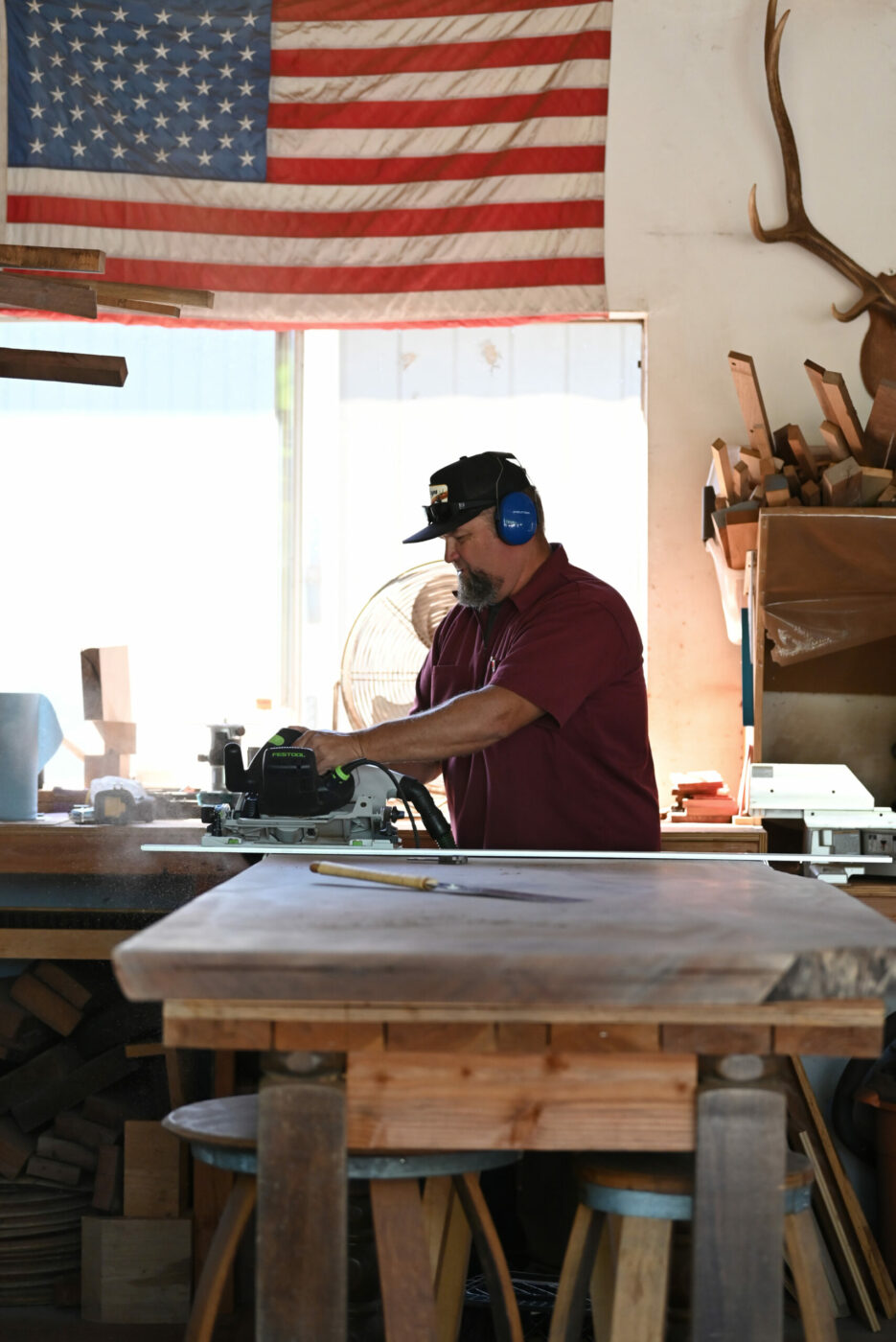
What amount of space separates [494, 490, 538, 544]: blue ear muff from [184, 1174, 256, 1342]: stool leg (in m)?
1.55

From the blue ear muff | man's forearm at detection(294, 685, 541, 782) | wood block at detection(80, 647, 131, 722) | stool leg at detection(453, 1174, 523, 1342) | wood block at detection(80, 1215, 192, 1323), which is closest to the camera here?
stool leg at detection(453, 1174, 523, 1342)

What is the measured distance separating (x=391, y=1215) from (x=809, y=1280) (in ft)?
1.89

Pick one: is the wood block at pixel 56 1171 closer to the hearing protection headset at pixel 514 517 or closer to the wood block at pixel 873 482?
the hearing protection headset at pixel 514 517

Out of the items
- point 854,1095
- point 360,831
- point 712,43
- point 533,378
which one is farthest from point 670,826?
point 712,43

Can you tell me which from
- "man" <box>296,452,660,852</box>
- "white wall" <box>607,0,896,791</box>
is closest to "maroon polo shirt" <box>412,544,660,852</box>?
"man" <box>296,452,660,852</box>

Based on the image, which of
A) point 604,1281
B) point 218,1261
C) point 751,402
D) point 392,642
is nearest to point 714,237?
point 751,402

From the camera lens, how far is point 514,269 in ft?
14.6

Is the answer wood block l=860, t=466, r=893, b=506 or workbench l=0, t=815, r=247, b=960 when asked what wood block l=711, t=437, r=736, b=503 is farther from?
workbench l=0, t=815, r=247, b=960

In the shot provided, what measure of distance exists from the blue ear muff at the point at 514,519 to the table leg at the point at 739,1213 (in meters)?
1.56

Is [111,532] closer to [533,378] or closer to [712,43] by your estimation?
[533,378]

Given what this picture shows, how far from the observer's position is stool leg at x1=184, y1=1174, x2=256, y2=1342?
1854 millimetres

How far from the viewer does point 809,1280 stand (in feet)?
6.04

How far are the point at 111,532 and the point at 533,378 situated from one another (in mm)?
1528

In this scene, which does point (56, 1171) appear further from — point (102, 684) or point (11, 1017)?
point (102, 684)
